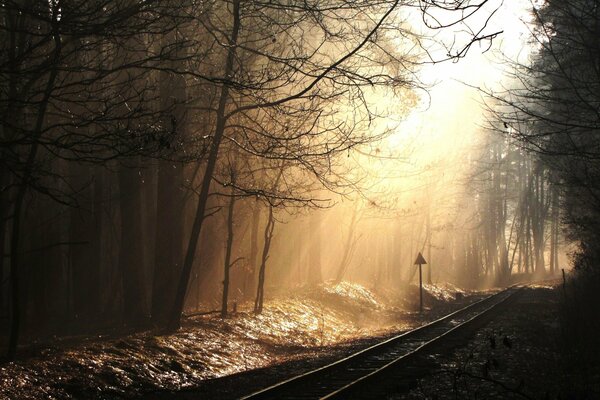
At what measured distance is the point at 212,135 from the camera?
17.2m

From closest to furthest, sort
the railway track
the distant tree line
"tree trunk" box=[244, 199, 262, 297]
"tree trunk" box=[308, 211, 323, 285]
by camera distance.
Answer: the railway track, the distant tree line, "tree trunk" box=[244, 199, 262, 297], "tree trunk" box=[308, 211, 323, 285]

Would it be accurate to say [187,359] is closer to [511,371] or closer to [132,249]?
[132,249]

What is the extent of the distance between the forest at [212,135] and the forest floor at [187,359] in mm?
1074

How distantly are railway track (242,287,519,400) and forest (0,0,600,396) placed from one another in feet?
11.1

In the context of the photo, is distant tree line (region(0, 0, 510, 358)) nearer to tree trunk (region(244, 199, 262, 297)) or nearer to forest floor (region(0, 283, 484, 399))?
tree trunk (region(244, 199, 262, 297))

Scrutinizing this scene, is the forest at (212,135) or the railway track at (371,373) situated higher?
the forest at (212,135)

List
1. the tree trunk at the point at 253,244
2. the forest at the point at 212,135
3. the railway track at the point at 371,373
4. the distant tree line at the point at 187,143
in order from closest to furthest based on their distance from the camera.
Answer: the forest at the point at 212,135
the railway track at the point at 371,373
the distant tree line at the point at 187,143
the tree trunk at the point at 253,244

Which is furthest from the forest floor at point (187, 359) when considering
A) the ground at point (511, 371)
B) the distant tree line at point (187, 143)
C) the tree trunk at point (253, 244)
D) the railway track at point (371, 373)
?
the tree trunk at point (253, 244)

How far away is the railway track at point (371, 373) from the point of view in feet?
33.1

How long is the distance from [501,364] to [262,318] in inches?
371

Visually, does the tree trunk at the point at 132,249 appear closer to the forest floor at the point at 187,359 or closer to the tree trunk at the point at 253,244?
the forest floor at the point at 187,359

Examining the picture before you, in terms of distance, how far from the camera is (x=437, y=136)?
4266cm

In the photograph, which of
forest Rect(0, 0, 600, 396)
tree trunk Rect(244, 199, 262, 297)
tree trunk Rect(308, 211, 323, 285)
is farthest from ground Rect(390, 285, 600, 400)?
tree trunk Rect(308, 211, 323, 285)

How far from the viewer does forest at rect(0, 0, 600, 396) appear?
8.64 m
